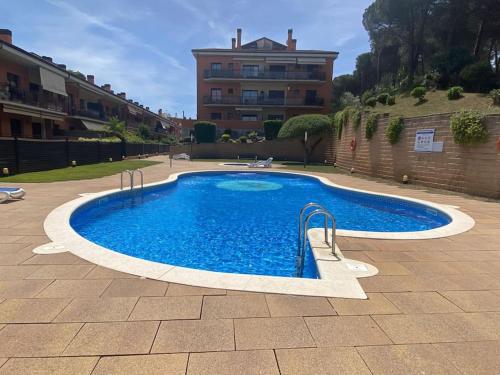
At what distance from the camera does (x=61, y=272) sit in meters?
3.98

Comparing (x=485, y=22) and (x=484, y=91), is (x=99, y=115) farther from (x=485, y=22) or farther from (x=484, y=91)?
(x=485, y=22)

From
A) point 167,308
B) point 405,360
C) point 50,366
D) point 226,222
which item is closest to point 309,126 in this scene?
point 226,222

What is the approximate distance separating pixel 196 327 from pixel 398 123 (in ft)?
49.4

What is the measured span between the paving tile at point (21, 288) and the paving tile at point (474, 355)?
4.42 m

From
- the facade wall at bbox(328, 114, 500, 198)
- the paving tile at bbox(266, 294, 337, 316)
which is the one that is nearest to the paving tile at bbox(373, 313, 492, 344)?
the paving tile at bbox(266, 294, 337, 316)

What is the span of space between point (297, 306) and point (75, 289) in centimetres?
272

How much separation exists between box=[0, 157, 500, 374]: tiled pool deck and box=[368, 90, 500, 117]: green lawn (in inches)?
612

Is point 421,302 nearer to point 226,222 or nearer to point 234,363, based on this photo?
point 234,363

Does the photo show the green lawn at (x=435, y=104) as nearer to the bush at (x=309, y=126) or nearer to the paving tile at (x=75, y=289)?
the bush at (x=309, y=126)

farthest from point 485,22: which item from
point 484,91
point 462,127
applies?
point 462,127

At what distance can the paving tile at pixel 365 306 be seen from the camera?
10.3 feet

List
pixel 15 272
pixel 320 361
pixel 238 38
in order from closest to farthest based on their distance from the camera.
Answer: pixel 320 361 → pixel 15 272 → pixel 238 38

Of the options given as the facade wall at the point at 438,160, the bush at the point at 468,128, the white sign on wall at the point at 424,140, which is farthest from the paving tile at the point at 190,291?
the white sign on wall at the point at 424,140

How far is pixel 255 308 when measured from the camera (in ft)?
10.3
